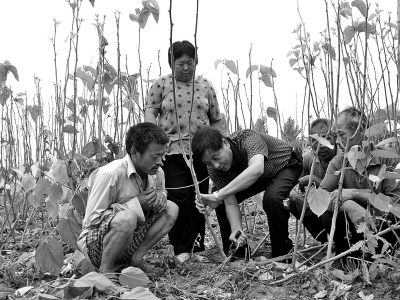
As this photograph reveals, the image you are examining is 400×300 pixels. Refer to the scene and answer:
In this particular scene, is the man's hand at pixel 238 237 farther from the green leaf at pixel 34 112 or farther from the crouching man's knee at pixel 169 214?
the green leaf at pixel 34 112

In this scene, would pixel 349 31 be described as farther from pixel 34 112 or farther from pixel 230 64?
pixel 34 112

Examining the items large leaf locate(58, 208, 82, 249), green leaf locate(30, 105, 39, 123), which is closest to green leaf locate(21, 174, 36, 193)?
large leaf locate(58, 208, 82, 249)

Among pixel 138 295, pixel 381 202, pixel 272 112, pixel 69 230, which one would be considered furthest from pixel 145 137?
pixel 272 112

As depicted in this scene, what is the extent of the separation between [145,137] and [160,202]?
32cm

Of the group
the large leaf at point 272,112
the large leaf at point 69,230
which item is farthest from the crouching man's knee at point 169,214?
the large leaf at point 272,112

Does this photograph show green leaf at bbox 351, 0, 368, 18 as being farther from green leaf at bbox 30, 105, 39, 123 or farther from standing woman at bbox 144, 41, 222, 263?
Answer: green leaf at bbox 30, 105, 39, 123

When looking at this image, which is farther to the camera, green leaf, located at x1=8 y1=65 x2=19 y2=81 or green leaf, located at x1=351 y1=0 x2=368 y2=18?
green leaf, located at x1=8 y1=65 x2=19 y2=81

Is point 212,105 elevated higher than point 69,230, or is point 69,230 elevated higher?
point 212,105

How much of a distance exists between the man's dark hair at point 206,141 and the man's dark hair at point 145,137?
16 cm

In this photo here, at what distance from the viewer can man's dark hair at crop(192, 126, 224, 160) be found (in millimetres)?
2340

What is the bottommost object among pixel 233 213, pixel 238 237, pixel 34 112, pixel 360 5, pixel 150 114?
pixel 238 237

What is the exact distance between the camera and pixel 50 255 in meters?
2.15

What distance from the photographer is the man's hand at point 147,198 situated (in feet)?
7.72

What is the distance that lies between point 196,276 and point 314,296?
21.8 inches
